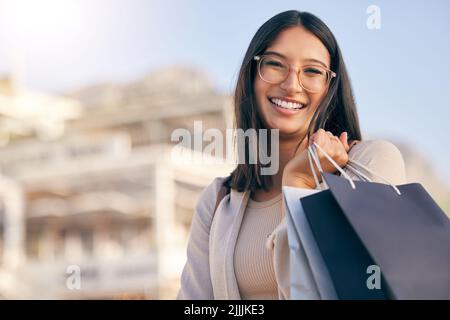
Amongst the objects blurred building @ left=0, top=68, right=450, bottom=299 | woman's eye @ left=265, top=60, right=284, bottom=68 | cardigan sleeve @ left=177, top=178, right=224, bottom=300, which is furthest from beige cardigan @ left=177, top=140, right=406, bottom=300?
blurred building @ left=0, top=68, right=450, bottom=299

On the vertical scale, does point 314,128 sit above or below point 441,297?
above

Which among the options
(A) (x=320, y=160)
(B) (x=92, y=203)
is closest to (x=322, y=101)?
(A) (x=320, y=160)

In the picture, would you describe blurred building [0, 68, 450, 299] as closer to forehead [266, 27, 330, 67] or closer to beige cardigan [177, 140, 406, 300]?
beige cardigan [177, 140, 406, 300]

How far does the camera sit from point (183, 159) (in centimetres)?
1955

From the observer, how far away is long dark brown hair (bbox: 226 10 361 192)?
1685mm

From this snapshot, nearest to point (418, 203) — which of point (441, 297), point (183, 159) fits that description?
point (441, 297)

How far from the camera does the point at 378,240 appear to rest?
118 centimetres

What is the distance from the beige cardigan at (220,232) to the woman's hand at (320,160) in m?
0.03

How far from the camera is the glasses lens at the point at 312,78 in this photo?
5.44ft

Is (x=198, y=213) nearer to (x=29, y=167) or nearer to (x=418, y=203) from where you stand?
(x=418, y=203)

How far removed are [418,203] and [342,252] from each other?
170 millimetres

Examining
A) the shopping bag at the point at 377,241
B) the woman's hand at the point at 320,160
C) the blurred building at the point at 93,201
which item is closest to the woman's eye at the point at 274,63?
the woman's hand at the point at 320,160

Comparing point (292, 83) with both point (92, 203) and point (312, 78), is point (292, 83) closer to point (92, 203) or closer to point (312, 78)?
point (312, 78)
